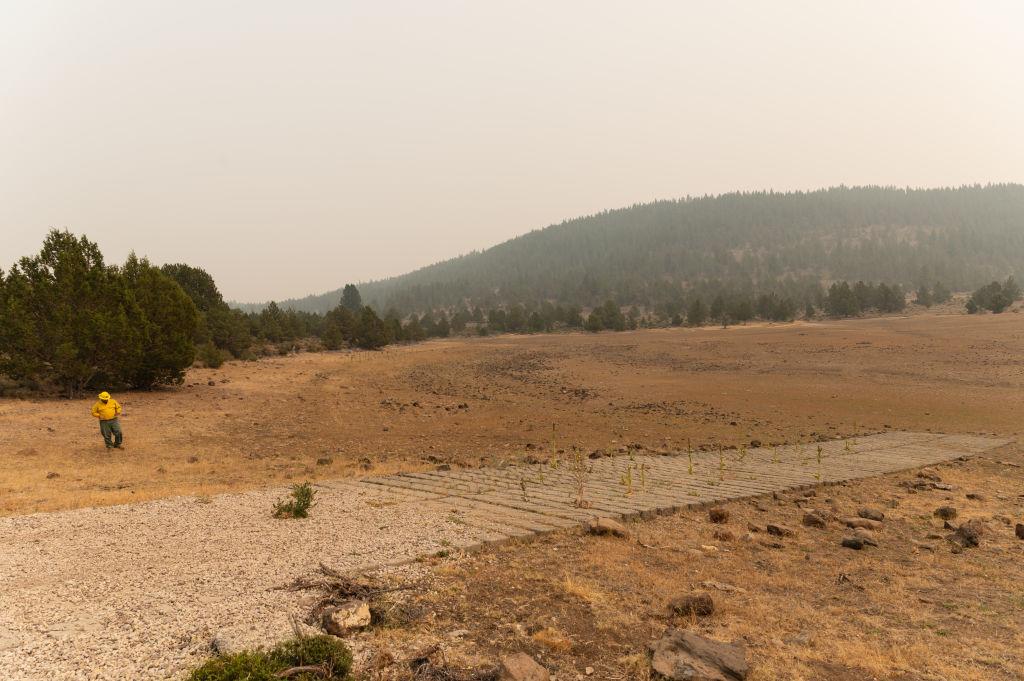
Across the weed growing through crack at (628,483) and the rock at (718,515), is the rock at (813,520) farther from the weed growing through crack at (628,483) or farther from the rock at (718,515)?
the weed growing through crack at (628,483)

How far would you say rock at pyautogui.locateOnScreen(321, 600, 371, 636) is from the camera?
16.8 feet

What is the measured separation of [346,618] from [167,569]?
104 inches

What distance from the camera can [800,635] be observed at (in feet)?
18.1

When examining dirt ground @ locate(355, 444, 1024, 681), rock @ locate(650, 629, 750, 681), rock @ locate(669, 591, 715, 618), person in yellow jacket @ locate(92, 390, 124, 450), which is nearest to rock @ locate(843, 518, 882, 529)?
dirt ground @ locate(355, 444, 1024, 681)

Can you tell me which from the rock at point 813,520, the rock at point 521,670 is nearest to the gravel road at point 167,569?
the rock at point 521,670

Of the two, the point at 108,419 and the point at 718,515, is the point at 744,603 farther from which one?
the point at 108,419

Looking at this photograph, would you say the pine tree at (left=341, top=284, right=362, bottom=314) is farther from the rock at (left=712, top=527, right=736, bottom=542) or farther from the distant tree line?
the rock at (left=712, top=527, right=736, bottom=542)

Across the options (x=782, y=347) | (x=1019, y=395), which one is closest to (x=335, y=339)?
(x=782, y=347)

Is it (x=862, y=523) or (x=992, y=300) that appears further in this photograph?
(x=992, y=300)

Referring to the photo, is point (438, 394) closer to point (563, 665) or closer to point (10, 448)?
point (10, 448)

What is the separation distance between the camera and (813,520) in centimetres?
951

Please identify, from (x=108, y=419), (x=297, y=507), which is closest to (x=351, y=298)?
(x=108, y=419)

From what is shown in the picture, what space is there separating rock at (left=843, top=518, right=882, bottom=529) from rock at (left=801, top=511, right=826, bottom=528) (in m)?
0.38

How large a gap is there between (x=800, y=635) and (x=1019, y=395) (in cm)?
2723
